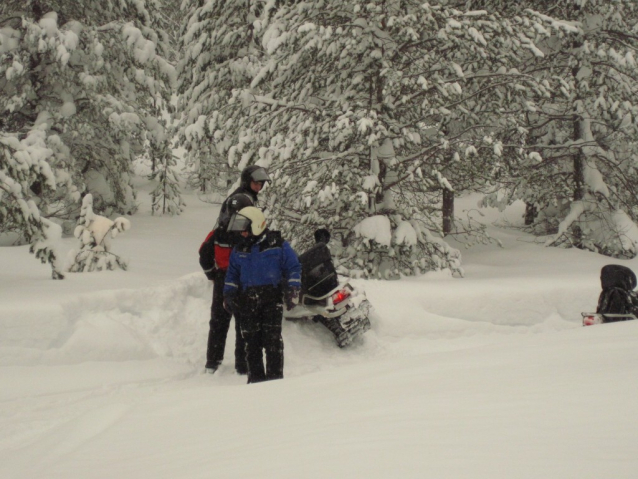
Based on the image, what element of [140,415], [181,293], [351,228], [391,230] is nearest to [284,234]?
[351,228]

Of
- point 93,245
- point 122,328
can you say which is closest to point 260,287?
point 122,328

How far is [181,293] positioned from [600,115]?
33.1ft

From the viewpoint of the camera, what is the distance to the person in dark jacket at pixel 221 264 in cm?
602

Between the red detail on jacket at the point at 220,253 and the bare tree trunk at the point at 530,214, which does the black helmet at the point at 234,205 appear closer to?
the red detail on jacket at the point at 220,253

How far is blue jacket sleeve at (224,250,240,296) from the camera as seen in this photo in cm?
552

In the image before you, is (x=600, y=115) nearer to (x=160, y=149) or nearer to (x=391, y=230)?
(x=391, y=230)

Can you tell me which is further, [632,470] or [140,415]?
[140,415]

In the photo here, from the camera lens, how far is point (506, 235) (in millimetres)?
16250

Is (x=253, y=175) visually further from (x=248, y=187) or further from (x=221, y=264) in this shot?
(x=221, y=264)

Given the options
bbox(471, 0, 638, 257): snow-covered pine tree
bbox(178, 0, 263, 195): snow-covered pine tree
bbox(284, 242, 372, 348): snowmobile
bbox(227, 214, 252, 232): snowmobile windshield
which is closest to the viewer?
bbox(227, 214, 252, 232): snowmobile windshield

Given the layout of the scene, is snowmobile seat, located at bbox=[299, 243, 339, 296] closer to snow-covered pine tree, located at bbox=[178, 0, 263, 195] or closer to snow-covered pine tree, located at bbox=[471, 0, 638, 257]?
snow-covered pine tree, located at bbox=[471, 0, 638, 257]

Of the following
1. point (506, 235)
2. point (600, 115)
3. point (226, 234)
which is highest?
point (600, 115)

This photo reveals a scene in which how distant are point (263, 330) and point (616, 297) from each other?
12.5ft

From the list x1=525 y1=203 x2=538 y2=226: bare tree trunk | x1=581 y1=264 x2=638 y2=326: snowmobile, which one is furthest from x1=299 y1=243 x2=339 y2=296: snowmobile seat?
x1=525 y1=203 x2=538 y2=226: bare tree trunk
